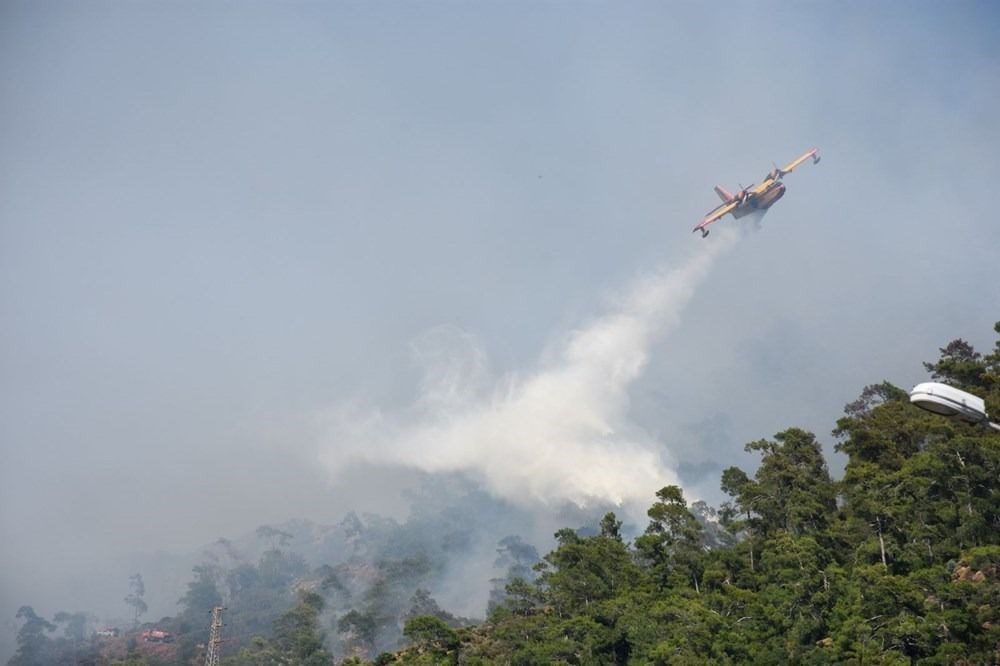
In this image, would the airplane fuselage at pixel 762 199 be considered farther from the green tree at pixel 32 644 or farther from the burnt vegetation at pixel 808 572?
the green tree at pixel 32 644

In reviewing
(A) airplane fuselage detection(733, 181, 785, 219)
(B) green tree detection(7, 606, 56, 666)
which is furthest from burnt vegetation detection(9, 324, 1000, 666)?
(B) green tree detection(7, 606, 56, 666)

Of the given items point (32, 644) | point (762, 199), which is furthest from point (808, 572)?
point (32, 644)

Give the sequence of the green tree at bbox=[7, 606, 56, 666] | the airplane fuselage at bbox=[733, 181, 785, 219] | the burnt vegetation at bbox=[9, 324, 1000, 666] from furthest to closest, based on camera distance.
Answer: the green tree at bbox=[7, 606, 56, 666]
the airplane fuselage at bbox=[733, 181, 785, 219]
the burnt vegetation at bbox=[9, 324, 1000, 666]

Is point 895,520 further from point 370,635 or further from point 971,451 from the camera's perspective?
point 370,635

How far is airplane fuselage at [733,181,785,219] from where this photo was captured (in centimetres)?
9569

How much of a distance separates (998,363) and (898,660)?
1164 inches

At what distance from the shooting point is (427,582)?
150875 mm

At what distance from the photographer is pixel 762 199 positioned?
96.1 metres

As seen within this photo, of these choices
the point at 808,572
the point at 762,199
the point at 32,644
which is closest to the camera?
the point at 808,572

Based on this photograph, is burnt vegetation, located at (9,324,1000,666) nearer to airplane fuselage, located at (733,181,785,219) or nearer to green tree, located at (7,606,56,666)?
airplane fuselage, located at (733,181,785,219)

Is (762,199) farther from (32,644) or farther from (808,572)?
(32,644)

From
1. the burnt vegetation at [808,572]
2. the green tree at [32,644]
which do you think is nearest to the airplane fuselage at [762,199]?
the burnt vegetation at [808,572]

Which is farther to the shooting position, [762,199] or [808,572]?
[762,199]

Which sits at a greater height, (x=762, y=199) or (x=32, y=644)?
(x=762, y=199)
